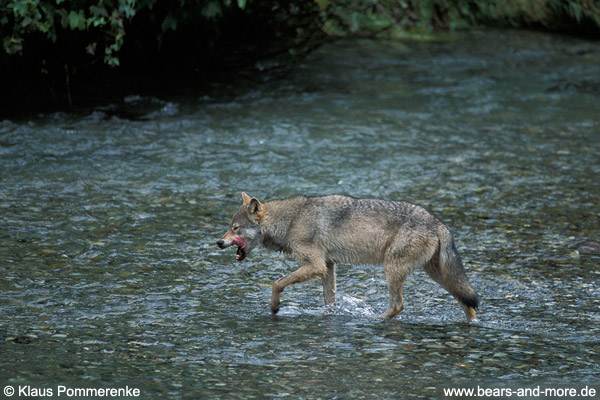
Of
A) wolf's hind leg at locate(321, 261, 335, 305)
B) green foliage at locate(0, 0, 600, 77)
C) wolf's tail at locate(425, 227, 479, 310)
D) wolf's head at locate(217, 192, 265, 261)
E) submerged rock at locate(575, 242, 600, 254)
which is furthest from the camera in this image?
green foliage at locate(0, 0, 600, 77)

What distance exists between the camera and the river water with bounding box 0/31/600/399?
6.17m

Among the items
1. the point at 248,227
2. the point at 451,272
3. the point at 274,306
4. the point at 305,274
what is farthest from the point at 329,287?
the point at 451,272

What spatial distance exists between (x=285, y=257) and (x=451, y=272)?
7.60 feet

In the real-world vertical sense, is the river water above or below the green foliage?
below

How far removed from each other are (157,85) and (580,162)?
8800 millimetres

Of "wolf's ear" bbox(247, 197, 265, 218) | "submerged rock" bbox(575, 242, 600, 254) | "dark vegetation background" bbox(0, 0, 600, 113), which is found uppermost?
"dark vegetation background" bbox(0, 0, 600, 113)

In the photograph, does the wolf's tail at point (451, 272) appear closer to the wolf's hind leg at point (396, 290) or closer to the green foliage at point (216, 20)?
the wolf's hind leg at point (396, 290)

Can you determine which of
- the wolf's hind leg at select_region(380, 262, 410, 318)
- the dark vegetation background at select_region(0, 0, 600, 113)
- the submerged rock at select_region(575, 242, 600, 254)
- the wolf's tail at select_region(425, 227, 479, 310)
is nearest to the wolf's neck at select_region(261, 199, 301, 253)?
the wolf's hind leg at select_region(380, 262, 410, 318)

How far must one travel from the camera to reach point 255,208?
8180mm

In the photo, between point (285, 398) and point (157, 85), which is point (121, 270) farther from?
point (157, 85)

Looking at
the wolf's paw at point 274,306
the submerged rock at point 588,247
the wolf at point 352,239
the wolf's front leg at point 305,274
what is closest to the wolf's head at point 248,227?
the wolf at point 352,239

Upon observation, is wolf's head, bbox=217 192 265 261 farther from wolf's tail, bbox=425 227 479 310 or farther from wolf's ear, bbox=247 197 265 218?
wolf's tail, bbox=425 227 479 310

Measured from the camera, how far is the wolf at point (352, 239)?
757 centimetres

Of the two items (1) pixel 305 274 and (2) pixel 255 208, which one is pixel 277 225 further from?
(1) pixel 305 274
